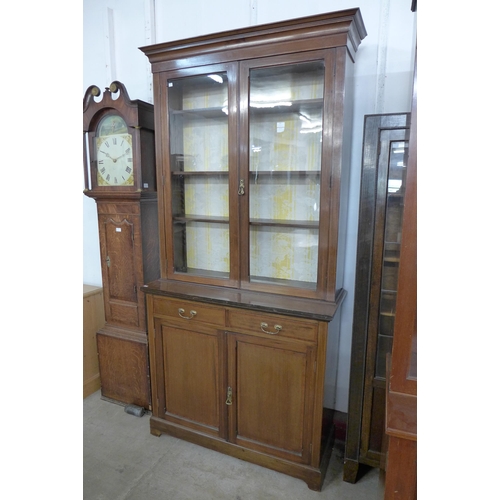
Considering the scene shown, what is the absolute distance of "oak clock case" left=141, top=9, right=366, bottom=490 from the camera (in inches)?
60.5

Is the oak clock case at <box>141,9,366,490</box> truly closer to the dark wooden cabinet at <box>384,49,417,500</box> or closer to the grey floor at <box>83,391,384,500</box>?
the grey floor at <box>83,391,384,500</box>

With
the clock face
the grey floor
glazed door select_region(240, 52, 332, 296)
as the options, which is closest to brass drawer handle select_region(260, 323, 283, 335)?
glazed door select_region(240, 52, 332, 296)

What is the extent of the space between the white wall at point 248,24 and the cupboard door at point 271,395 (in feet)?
1.57

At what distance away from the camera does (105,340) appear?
2.32 metres

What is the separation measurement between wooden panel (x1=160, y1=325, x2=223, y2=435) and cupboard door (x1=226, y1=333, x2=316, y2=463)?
0.35 feet

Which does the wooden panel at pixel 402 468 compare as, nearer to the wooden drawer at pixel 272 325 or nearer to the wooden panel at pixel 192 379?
the wooden drawer at pixel 272 325

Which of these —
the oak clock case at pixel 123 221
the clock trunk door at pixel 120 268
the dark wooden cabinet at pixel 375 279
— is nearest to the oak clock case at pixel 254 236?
the dark wooden cabinet at pixel 375 279

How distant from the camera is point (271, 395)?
1.69m

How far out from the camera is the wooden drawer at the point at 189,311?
1733 mm

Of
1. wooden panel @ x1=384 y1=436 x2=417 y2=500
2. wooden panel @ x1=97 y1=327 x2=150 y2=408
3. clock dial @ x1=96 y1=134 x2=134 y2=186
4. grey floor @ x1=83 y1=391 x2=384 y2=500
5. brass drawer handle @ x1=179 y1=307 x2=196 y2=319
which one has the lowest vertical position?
grey floor @ x1=83 y1=391 x2=384 y2=500
